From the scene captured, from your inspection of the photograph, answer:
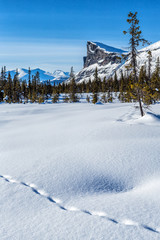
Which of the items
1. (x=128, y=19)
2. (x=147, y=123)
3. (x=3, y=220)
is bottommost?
(x=3, y=220)

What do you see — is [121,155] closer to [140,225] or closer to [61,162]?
[61,162]

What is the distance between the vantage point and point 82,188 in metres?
3.96

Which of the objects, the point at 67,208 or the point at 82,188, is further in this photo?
the point at 82,188

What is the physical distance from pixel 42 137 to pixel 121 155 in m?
4.12

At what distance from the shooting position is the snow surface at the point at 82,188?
8.72ft

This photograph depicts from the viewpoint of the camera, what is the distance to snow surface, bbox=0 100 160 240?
2.66 meters

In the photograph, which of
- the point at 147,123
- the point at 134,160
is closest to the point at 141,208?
the point at 134,160

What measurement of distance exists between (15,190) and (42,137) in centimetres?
445

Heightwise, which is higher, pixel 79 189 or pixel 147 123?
pixel 147 123

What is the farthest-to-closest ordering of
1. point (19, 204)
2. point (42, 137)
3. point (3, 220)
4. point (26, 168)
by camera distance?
point (42, 137)
point (26, 168)
point (19, 204)
point (3, 220)

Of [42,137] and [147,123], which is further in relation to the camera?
[147,123]

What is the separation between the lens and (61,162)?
5.21 metres

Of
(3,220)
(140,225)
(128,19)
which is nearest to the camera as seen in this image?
(140,225)

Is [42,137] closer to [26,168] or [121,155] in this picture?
[26,168]
